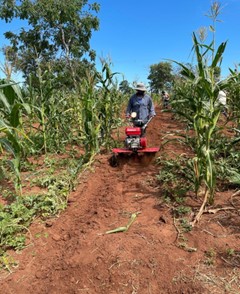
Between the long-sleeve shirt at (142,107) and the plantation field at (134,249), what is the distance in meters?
2.30

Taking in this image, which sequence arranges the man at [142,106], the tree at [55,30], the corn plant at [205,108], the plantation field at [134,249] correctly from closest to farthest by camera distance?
the plantation field at [134,249]
the corn plant at [205,108]
the man at [142,106]
the tree at [55,30]

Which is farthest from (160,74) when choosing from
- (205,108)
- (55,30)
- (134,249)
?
(134,249)

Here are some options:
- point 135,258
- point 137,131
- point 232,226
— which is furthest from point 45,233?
point 137,131

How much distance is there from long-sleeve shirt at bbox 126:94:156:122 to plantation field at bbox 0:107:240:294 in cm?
230

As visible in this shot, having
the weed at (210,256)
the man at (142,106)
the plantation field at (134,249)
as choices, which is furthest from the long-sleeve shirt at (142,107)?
the weed at (210,256)

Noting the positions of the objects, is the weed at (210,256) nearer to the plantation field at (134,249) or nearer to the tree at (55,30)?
the plantation field at (134,249)

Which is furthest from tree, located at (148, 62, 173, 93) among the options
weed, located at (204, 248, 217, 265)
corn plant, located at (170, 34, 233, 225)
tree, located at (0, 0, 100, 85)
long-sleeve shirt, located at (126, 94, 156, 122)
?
weed, located at (204, 248, 217, 265)

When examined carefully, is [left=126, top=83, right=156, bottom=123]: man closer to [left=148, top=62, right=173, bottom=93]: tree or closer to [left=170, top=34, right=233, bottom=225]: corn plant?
[left=170, top=34, right=233, bottom=225]: corn plant

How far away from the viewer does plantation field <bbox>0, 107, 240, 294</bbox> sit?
244 centimetres

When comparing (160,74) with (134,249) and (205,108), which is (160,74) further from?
(134,249)

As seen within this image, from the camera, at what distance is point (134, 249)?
280 centimetres

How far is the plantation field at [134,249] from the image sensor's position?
2441mm

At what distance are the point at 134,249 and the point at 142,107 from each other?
373 cm

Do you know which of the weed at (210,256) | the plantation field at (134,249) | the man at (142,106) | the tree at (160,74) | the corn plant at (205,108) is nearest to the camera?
the plantation field at (134,249)
